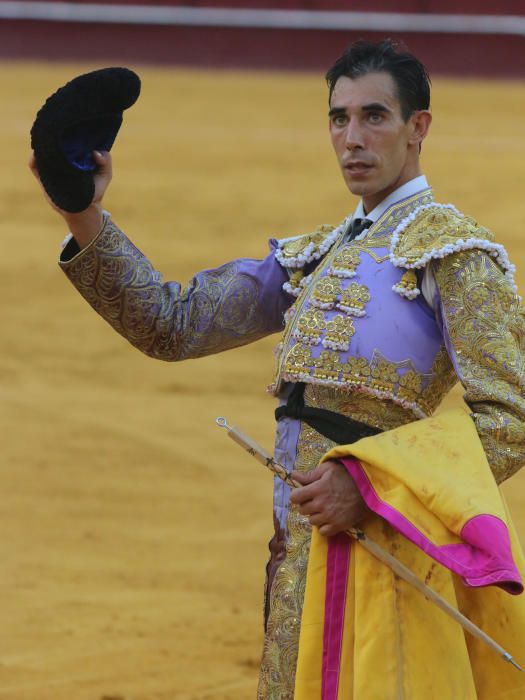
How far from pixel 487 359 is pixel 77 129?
768 mm

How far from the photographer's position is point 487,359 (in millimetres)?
2391

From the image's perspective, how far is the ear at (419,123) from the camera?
259 centimetres

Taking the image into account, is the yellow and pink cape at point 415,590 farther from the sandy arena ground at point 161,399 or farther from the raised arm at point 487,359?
the sandy arena ground at point 161,399

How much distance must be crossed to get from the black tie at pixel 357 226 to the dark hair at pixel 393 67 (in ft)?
0.68

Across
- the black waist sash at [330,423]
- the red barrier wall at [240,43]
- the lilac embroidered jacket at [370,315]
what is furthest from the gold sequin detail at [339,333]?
the red barrier wall at [240,43]

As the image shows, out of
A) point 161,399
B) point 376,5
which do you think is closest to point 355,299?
point 161,399

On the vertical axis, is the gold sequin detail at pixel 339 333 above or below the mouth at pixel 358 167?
below

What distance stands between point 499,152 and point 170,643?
6391mm

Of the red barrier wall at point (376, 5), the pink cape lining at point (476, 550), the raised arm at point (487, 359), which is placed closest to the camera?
the pink cape lining at point (476, 550)

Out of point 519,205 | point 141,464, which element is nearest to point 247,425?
point 141,464

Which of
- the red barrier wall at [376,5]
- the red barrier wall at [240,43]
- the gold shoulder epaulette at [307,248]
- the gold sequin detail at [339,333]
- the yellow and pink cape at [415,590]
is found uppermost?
the red barrier wall at [376,5]

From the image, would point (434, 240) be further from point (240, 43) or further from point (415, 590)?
point (240, 43)

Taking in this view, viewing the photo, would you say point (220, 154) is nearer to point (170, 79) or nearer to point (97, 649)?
point (170, 79)

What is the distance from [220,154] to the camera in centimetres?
999
